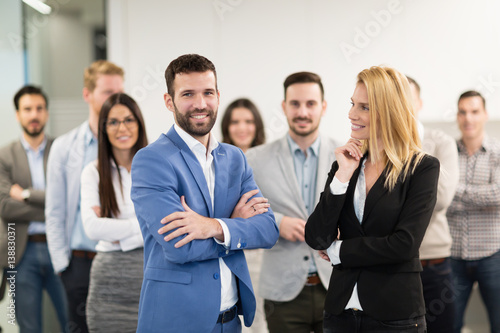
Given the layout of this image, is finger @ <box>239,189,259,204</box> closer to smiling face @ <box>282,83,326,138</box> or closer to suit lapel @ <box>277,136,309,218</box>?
suit lapel @ <box>277,136,309,218</box>

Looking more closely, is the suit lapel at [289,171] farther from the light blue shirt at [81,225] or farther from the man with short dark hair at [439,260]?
the light blue shirt at [81,225]

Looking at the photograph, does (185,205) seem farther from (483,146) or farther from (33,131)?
(483,146)

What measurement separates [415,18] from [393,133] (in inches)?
116

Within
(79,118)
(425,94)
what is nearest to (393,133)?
(425,94)

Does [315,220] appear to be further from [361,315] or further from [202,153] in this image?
[202,153]

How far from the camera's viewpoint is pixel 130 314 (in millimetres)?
2779

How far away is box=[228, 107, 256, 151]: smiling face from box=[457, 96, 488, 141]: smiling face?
5.00 feet

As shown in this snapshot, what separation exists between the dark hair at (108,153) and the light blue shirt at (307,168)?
856 mm

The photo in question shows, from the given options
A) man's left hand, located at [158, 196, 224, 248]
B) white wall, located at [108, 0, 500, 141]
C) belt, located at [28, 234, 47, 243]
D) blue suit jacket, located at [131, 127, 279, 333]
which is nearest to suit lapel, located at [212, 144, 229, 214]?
blue suit jacket, located at [131, 127, 279, 333]

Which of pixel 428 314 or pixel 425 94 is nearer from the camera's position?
pixel 428 314

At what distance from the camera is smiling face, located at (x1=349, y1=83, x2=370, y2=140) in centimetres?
188

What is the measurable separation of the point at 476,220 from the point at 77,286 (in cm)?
269

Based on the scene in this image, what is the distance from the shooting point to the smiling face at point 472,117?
3600 mm

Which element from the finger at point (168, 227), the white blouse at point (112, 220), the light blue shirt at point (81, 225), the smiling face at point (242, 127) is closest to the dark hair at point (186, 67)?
the finger at point (168, 227)
